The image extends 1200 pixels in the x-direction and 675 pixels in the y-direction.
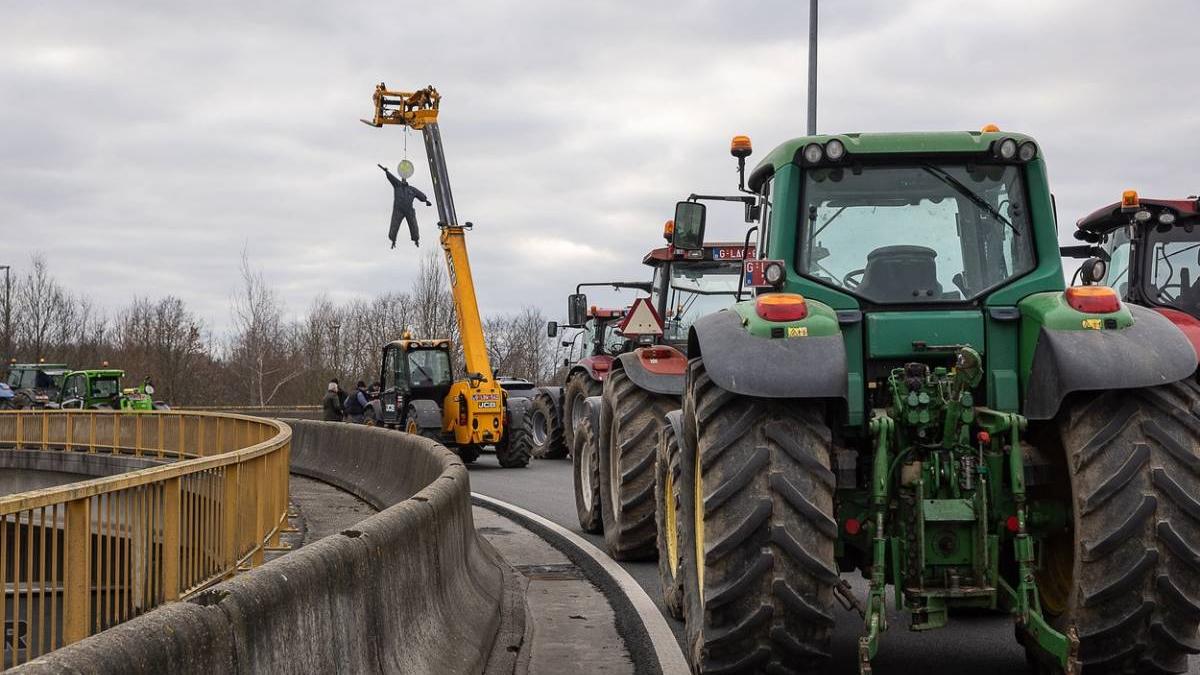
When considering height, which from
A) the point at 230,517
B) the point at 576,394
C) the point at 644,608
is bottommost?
the point at 644,608

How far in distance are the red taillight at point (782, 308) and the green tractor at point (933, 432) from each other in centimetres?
2

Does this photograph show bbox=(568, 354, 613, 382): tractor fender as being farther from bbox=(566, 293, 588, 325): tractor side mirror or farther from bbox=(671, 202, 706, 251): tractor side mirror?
bbox=(671, 202, 706, 251): tractor side mirror

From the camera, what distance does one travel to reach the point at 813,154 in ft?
23.4

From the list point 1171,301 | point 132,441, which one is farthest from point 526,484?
point 1171,301

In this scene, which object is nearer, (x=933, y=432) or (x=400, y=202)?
(x=933, y=432)

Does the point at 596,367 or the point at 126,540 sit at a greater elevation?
the point at 596,367

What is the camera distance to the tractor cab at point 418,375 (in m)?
26.8

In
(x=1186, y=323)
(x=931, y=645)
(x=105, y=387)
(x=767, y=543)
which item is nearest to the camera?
(x=767, y=543)

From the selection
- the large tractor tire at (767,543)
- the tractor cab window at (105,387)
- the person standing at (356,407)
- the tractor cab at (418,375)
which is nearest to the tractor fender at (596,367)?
the tractor cab at (418,375)

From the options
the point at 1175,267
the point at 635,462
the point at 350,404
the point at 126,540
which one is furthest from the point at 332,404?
the point at 126,540

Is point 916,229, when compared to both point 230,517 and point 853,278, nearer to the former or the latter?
point 853,278

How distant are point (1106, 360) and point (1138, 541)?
2.76ft

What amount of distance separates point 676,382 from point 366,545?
561 centimetres

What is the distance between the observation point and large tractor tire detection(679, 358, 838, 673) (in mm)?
5828
